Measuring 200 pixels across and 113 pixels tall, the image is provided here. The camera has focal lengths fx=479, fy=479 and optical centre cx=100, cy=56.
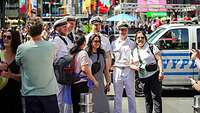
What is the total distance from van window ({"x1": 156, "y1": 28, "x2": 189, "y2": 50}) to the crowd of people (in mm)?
3595

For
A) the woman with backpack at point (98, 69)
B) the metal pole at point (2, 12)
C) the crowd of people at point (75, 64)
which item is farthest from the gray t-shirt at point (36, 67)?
the metal pole at point (2, 12)

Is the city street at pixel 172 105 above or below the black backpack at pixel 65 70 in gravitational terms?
below

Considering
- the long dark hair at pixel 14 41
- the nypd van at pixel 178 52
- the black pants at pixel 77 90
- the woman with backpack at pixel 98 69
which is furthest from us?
the nypd van at pixel 178 52

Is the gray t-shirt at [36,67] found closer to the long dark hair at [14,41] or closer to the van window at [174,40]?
the long dark hair at [14,41]

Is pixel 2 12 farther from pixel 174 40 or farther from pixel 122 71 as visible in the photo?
pixel 122 71

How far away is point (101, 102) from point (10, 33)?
2.14 m

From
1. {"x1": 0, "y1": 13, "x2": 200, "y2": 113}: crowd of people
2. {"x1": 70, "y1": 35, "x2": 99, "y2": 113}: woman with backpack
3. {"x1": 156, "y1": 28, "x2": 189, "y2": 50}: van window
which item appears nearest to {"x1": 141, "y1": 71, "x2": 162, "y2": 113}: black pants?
{"x1": 0, "y1": 13, "x2": 200, "y2": 113}: crowd of people

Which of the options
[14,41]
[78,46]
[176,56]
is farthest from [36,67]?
[176,56]

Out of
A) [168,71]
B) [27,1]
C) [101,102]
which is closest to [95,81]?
[101,102]

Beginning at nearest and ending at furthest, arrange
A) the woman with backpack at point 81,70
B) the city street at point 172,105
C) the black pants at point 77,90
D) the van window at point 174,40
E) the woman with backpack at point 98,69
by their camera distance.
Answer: the woman with backpack at point 81,70 < the black pants at point 77,90 < the woman with backpack at point 98,69 < the city street at point 172,105 < the van window at point 174,40

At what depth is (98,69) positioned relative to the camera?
25.7ft

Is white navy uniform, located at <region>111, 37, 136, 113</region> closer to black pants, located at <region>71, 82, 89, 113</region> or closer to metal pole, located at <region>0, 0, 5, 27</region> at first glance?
black pants, located at <region>71, 82, 89, 113</region>

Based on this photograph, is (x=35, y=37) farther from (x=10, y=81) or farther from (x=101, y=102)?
(x=101, y=102)

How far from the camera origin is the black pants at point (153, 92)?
27.7 ft
